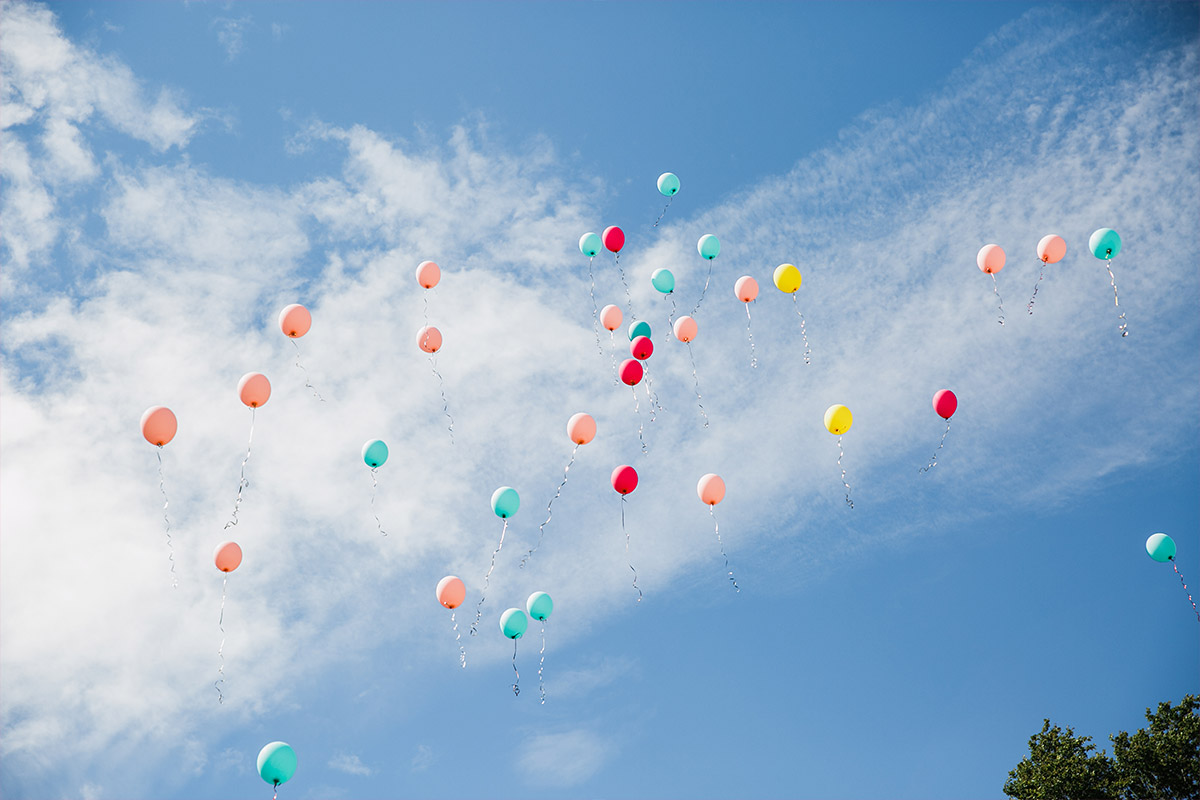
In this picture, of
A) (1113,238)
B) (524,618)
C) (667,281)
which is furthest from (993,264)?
(524,618)

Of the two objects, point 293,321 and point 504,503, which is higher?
point 293,321

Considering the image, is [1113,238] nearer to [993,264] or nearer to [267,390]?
[993,264]

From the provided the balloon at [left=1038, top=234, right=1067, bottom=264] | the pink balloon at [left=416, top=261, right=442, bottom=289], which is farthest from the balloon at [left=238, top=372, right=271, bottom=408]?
the balloon at [left=1038, top=234, right=1067, bottom=264]

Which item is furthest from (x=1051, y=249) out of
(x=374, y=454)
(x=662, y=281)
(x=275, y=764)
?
(x=275, y=764)

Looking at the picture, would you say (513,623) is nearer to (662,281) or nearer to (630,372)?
(630,372)

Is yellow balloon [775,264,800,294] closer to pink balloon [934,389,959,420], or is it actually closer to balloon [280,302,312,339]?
pink balloon [934,389,959,420]

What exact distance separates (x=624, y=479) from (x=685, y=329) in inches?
127

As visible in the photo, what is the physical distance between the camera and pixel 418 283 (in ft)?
46.1

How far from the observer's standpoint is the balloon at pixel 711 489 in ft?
42.4

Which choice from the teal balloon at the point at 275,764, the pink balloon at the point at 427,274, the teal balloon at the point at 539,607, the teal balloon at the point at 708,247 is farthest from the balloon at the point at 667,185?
the teal balloon at the point at 275,764

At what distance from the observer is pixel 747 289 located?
14.2 meters

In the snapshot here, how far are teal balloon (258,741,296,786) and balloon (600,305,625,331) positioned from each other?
7.97m

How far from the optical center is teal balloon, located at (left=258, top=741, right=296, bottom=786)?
32.9 feet

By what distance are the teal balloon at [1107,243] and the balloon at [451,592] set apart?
10665mm
